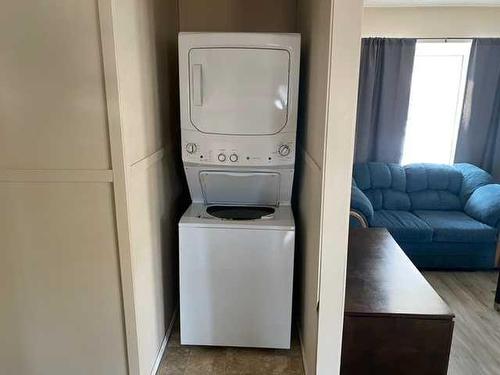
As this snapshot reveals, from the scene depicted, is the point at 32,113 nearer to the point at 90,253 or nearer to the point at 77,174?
the point at 77,174

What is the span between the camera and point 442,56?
411cm

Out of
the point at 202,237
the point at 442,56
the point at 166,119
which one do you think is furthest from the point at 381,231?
the point at 442,56

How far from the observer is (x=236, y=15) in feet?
8.07

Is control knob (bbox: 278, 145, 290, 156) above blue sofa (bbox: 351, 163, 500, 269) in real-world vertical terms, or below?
above

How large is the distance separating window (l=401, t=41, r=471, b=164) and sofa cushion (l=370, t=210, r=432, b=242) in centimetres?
96

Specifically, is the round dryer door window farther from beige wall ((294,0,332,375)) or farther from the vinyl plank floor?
the vinyl plank floor

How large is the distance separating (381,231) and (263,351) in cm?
120

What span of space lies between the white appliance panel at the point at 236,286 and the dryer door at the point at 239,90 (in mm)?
531

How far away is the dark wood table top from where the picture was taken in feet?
5.60

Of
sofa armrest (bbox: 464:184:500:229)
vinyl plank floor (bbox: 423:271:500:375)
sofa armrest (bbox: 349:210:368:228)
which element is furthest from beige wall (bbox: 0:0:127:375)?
sofa armrest (bbox: 464:184:500:229)

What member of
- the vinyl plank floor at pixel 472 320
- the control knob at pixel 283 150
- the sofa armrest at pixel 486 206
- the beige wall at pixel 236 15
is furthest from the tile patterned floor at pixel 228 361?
the sofa armrest at pixel 486 206

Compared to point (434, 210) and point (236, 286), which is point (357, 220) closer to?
point (434, 210)

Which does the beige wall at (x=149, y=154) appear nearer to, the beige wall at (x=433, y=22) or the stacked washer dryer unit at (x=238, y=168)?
the stacked washer dryer unit at (x=238, y=168)

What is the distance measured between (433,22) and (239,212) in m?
3.23
